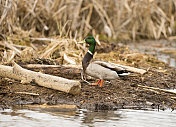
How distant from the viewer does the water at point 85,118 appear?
4.53m

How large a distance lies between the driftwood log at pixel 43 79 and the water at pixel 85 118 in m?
0.50

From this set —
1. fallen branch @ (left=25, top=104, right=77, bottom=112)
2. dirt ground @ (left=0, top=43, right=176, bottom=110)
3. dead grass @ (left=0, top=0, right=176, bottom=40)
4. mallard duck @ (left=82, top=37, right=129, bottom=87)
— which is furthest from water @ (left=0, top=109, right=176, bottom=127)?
dead grass @ (left=0, top=0, right=176, bottom=40)

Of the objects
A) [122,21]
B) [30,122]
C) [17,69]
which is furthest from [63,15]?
[30,122]

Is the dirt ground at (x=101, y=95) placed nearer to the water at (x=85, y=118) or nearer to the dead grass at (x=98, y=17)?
the water at (x=85, y=118)

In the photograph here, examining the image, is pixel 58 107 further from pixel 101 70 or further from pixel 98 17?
pixel 98 17

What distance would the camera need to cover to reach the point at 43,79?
5.80 meters

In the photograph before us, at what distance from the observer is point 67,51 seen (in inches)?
327

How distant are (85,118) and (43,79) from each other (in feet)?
4.43

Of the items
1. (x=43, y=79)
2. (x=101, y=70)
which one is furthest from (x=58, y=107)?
(x=101, y=70)

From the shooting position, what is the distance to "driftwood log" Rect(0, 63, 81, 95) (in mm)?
5504

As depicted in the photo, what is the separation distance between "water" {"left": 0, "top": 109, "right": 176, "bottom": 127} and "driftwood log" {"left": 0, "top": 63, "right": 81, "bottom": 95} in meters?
0.50

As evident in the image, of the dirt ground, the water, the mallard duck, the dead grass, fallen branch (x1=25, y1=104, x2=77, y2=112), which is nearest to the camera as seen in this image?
the water

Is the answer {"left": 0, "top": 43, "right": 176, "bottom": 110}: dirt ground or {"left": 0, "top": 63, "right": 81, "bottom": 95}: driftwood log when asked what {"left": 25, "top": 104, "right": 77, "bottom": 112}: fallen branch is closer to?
{"left": 0, "top": 43, "right": 176, "bottom": 110}: dirt ground

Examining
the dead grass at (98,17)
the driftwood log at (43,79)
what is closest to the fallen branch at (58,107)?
the driftwood log at (43,79)
